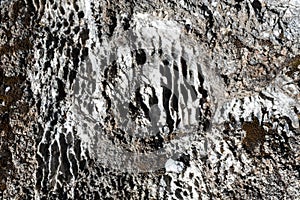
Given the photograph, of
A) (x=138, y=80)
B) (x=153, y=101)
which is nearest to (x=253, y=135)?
(x=153, y=101)

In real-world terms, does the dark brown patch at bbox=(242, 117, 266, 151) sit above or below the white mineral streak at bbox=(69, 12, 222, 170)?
below

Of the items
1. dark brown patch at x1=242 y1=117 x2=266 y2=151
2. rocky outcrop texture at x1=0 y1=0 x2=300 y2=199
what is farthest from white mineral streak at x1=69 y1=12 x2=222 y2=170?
dark brown patch at x1=242 y1=117 x2=266 y2=151

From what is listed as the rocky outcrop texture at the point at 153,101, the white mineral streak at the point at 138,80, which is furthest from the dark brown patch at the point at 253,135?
the white mineral streak at the point at 138,80

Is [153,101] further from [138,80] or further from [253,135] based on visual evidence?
[253,135]

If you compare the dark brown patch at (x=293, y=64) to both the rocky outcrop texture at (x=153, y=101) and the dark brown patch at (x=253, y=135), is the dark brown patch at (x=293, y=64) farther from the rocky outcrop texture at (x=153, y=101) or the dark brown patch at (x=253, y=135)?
the dark brown patch at (x=253, y=135)

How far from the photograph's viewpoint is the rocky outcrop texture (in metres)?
A: 1.96

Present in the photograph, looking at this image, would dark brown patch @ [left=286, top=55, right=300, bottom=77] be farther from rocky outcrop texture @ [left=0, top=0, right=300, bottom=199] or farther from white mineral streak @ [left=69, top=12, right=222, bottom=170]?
white mineral streak @ [left=69, top=12, right=222, bottom=170]

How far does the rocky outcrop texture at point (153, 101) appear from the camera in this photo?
196cm

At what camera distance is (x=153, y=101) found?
6.93 ft

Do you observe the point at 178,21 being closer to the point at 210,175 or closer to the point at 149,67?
the point at 149,67

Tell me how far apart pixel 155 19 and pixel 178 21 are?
0.37 ft

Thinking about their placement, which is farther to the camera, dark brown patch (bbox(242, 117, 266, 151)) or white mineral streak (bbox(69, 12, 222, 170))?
white mineral streak (bbox(69, 12, 222, 170))

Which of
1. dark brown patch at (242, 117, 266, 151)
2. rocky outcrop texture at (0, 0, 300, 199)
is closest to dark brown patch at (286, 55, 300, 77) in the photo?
rocky outcrop texture at (0, 0, 300, 199)

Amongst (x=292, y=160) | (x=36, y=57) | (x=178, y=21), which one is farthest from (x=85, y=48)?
(x=292, y=160)
